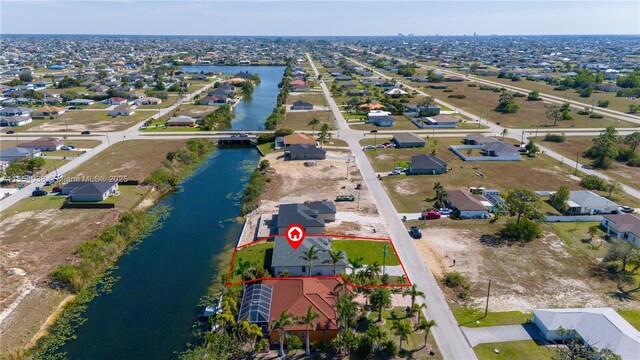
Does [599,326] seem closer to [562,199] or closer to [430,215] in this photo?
[430,215]

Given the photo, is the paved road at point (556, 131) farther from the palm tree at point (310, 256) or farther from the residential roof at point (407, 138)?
the palm tree at point (310, 256)

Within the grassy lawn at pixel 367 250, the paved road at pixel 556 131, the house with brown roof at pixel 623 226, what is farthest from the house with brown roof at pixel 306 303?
the paved road at pixel 556 131

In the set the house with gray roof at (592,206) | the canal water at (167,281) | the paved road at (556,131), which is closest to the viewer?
the canal water at (167,281)

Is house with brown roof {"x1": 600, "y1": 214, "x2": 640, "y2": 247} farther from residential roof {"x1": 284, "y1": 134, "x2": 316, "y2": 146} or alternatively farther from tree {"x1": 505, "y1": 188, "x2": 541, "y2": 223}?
residential roof {"x1": 284, "y1": 134, "x2": 316, "y2": 146}

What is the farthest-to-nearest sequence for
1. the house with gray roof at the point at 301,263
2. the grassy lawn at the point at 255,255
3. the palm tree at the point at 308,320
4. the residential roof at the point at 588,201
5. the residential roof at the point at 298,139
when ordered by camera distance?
the residential roof at the point at 298,139
the residential roof at the point at 588,201
the grassy lawn at the point at 255,255
the house with gray roof at the point at 301,263
the palm tree at the point at 308,320

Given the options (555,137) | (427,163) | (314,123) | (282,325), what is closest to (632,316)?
(282,325)

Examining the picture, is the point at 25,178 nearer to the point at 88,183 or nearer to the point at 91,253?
the point at 88,183
